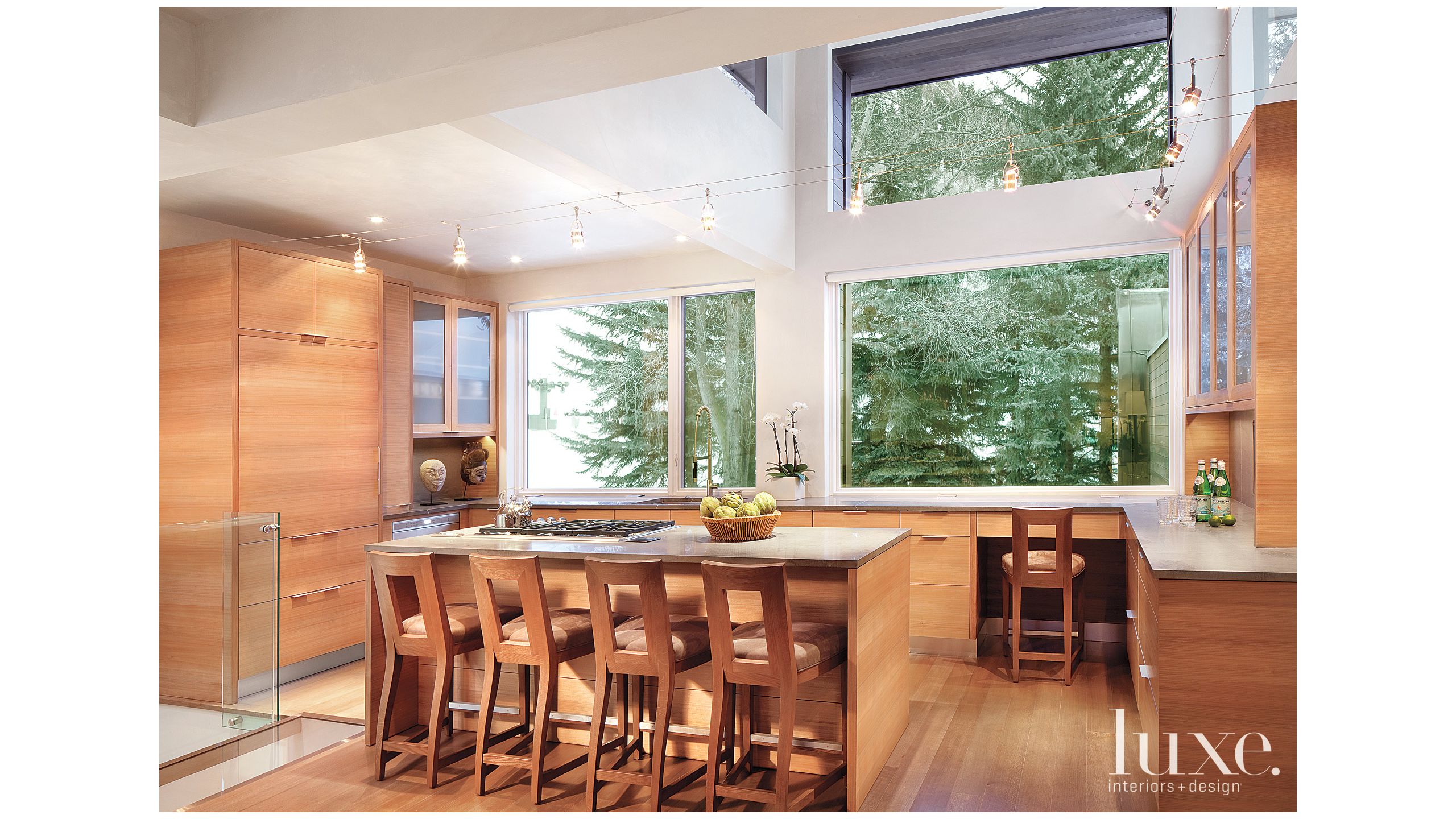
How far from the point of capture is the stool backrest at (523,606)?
3.00 m

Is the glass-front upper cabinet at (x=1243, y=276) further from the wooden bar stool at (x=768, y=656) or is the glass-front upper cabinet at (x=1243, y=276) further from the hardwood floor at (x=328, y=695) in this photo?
the hardwood floor at (x=328, y=695)

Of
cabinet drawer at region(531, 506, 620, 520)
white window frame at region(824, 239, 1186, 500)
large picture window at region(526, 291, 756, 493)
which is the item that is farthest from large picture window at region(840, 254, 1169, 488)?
cabinet drawer at region(531, 506, 620, 520)

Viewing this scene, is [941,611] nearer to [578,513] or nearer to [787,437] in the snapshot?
[787,437]

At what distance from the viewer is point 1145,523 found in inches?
150

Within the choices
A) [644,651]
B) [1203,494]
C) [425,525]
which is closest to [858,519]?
[1203,494]

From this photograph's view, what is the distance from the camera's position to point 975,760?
3.33m

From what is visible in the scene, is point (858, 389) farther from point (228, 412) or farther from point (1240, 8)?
point (228, 412)

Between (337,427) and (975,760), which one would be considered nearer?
(975,760)

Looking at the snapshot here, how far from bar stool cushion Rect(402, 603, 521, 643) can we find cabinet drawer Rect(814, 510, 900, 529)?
7.76 feet

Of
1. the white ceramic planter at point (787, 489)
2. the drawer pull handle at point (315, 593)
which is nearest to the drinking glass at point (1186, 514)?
the white ceramic planter at point (787, 489)

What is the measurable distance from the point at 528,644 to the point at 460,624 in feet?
1.24

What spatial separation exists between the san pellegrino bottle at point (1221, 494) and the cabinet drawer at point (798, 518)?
2233mm
